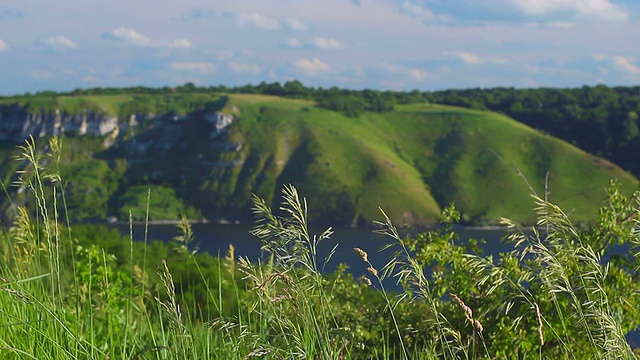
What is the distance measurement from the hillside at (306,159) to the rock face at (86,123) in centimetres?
35

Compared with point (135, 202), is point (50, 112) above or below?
above

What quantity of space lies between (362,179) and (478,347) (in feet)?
475

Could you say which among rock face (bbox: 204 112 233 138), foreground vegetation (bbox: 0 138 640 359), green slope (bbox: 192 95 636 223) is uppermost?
foreground vegetation (bbox: 0 138 640 359)

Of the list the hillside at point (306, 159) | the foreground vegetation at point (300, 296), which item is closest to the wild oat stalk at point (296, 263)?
the foreground vegetation at point (300, 296)

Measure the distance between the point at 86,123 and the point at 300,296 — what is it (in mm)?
193600

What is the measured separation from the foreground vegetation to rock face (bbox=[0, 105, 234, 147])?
17834cm

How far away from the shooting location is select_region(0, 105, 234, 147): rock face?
7318 inches

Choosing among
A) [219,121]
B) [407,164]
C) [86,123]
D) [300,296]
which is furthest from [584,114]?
[300,296]

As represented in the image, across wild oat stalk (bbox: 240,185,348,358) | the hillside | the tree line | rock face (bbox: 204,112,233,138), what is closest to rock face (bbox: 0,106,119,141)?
the hillside

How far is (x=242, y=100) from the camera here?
188000mm

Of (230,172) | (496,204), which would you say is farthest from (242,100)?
(496,204)

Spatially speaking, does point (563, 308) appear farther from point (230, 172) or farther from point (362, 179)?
point (230, 172)

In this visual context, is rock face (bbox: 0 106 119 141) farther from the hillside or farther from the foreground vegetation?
the foreground vegetation

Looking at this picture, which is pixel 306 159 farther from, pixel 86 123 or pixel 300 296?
pixel 300 296
